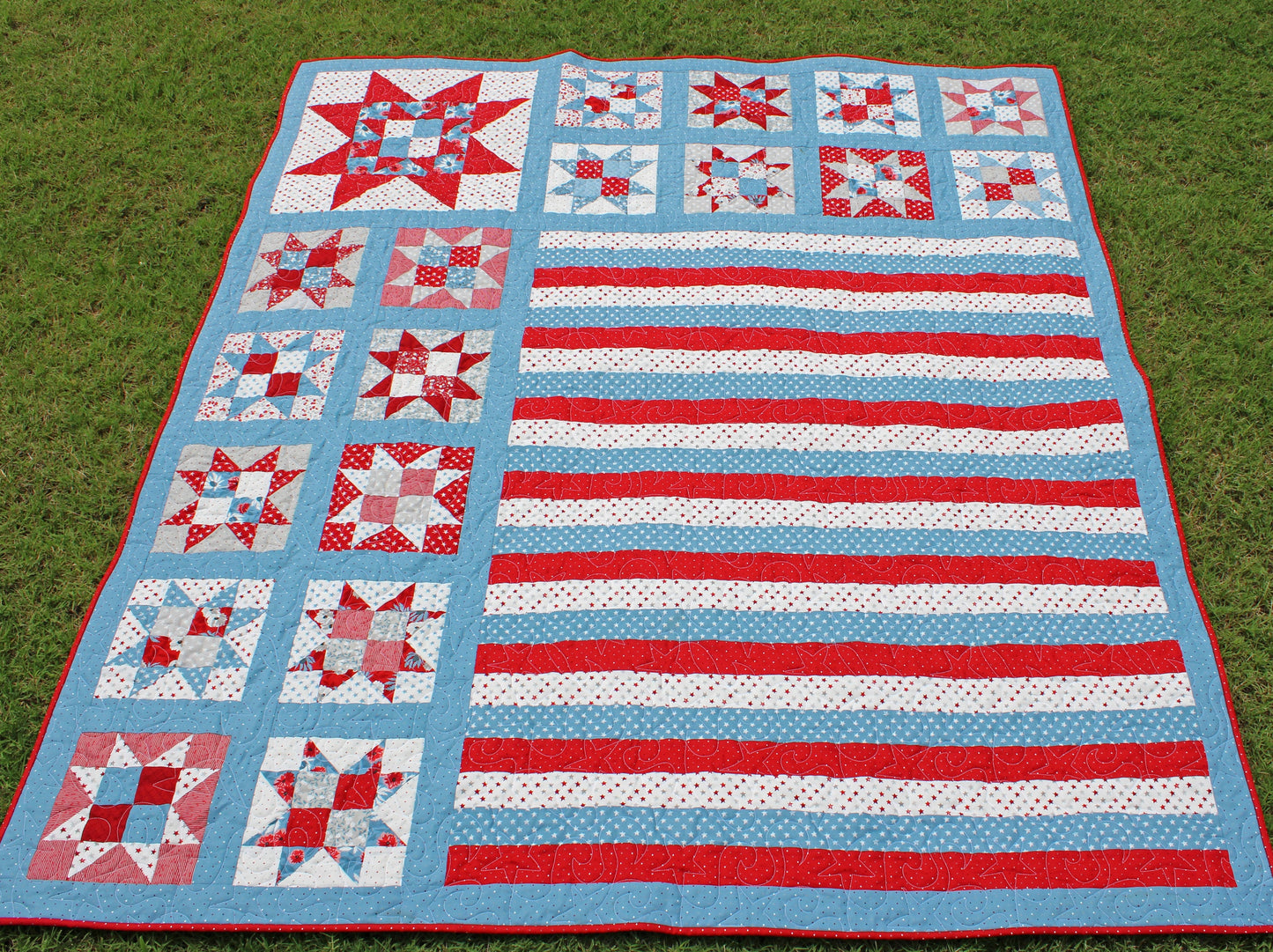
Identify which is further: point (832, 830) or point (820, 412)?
point (820, 412)

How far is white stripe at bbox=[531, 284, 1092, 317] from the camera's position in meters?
2.29

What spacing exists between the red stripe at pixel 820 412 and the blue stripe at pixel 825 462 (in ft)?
0.29

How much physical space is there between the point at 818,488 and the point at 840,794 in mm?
696

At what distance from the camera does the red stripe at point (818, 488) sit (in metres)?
2.03

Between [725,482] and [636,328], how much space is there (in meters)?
0.51

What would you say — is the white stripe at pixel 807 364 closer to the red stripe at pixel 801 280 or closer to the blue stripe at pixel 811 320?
the blue stripe at pixel 811 320

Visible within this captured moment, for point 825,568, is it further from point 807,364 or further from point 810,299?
point 810,299

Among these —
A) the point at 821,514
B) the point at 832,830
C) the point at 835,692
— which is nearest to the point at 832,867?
Answer: the point at 832,830

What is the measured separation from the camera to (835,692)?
71.6 inches

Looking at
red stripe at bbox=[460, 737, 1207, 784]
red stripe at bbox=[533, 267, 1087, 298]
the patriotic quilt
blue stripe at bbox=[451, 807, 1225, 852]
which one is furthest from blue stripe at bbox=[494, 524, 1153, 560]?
red stripe at bbox=[533, 267, 1087, 298]

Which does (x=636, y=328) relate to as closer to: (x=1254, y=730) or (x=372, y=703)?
(x=372, y=703)

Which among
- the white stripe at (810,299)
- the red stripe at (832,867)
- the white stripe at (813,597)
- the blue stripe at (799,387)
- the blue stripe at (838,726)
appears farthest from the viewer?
the white stripe at (810,299)

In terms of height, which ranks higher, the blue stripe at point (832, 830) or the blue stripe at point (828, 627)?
the blue stripe at point (828, 627)

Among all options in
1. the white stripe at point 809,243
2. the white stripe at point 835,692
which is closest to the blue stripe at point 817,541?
the white stripe at point 835,692
